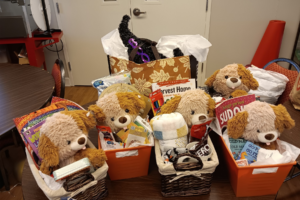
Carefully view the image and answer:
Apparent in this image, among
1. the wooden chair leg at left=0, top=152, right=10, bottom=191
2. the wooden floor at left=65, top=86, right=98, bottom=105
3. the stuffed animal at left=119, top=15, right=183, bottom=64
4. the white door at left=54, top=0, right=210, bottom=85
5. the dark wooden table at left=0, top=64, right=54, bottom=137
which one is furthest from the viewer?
the wooden floor at left=65, top=86, right=98, bottom=105

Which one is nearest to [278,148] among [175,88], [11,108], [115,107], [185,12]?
[175,88]

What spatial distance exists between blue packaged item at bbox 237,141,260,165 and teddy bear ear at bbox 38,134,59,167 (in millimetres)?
616

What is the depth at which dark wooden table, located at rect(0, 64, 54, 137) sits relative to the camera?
1.25 meters

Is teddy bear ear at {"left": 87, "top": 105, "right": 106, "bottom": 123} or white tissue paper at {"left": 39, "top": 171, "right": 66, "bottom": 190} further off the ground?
teddy bear ear at {"left": 87, "top": 105, "right": 106, "bottom": 123}

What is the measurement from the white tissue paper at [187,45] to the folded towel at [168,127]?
464mm

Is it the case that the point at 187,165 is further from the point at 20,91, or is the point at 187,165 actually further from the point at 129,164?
the point at 20,91

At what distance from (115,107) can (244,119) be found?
0.47m

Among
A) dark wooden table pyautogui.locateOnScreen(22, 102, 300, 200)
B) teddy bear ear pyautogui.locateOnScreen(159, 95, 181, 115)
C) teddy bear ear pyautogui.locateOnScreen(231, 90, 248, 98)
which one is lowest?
dark wooden table pyautogui.locateOnScreen(22, 102, 300, 200)

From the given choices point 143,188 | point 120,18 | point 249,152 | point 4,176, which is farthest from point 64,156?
point 120,18

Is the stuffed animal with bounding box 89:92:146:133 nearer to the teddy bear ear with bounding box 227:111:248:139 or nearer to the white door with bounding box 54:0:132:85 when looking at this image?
the teddy bear ear with bounding box 227:111:248:139

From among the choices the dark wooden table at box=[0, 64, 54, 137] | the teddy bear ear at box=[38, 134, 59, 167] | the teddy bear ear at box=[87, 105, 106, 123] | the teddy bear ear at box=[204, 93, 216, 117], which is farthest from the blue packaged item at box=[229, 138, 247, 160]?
the dark wooden table at box=[0, 64, 54, 137]

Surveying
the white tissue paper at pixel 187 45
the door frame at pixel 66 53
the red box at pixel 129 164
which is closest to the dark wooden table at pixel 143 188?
the red box at pixel 129 164

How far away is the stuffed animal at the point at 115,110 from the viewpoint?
0.83 meters

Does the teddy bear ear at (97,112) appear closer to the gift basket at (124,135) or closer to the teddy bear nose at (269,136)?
the gift basket at (124,135)
